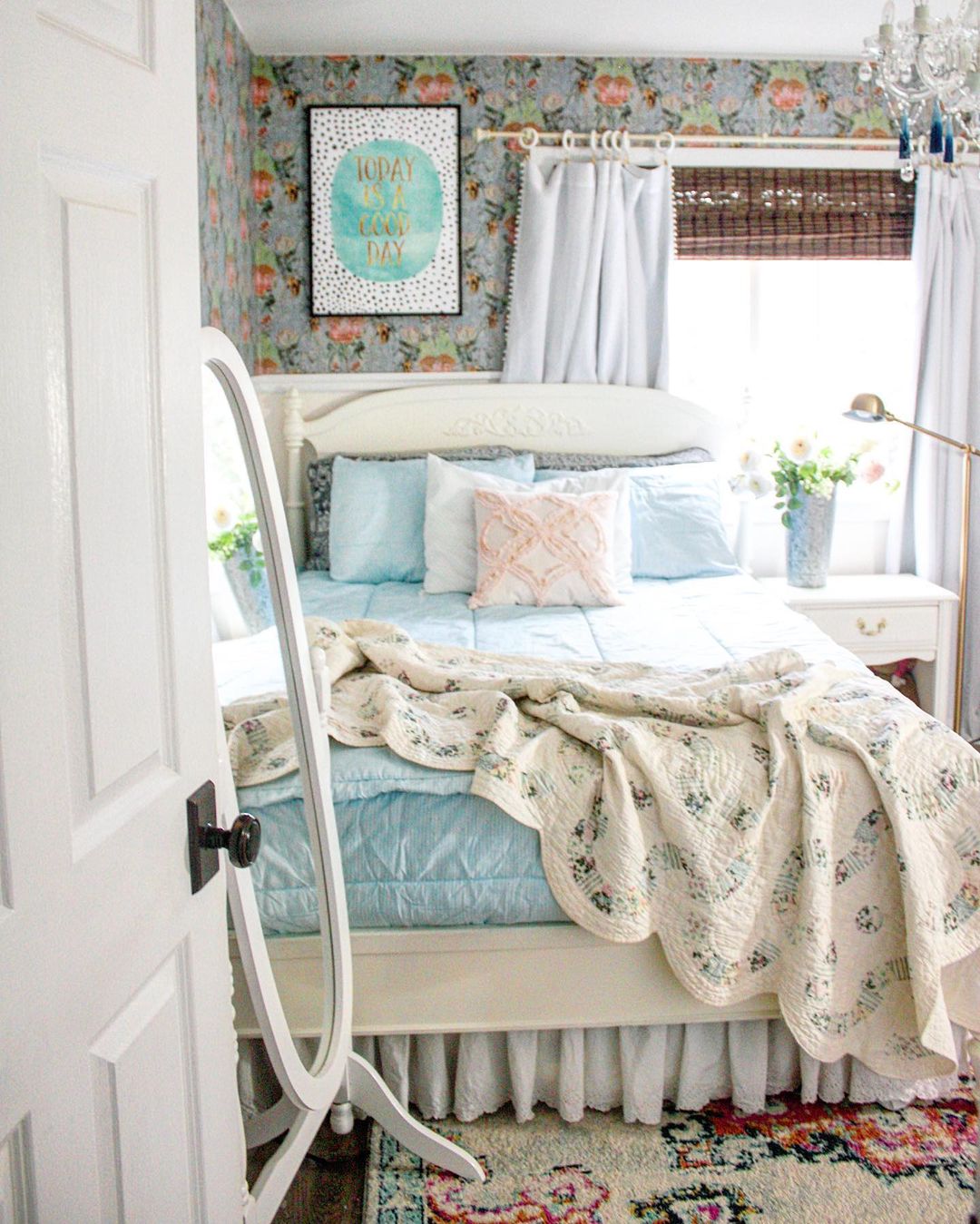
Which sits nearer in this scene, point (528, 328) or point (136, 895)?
point (136, 895)

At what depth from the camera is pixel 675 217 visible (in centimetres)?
416

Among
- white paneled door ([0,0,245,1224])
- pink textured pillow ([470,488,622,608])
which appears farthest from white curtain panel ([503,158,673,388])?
white paneled door ([0,0,245,1224])

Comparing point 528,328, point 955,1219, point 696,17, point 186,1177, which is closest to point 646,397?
point 528,328

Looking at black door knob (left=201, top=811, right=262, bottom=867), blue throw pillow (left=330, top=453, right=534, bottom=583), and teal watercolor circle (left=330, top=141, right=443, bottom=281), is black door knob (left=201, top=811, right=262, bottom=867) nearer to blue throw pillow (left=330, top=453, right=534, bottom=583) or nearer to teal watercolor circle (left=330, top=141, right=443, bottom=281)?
blue throw pillow (left=330, top=453, right=534, bottom=583)

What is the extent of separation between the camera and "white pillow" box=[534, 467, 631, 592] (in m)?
3.59

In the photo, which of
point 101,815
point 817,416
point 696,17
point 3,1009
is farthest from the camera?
point 817,416

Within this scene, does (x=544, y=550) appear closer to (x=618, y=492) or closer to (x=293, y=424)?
(x=618, y=492)

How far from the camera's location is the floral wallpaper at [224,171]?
336 centimetres

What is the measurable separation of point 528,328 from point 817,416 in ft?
3.71

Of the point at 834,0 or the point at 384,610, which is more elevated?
the point at 834,0

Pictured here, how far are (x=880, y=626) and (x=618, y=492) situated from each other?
3.19 feet

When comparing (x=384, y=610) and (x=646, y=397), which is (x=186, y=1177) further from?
(x=646, y=397)

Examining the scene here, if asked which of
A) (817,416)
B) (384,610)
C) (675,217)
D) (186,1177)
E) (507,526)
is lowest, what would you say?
(186,1177)

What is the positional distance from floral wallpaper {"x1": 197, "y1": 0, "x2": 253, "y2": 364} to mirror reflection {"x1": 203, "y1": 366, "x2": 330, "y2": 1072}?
63.2 inches
